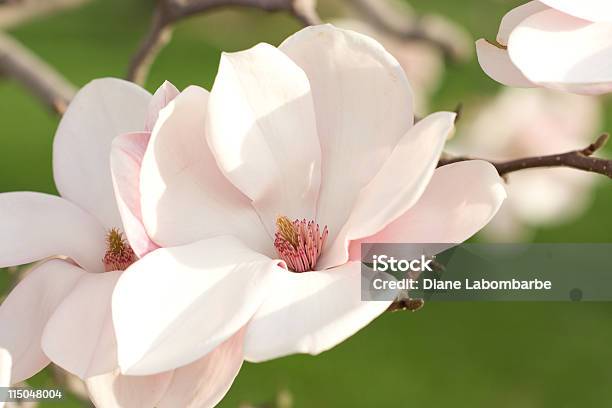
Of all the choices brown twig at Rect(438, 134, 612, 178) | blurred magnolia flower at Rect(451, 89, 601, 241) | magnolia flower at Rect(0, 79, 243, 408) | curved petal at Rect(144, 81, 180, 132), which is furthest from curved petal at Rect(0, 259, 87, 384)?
blurred magnolia flower at Rect(451, 89, 601, 241)

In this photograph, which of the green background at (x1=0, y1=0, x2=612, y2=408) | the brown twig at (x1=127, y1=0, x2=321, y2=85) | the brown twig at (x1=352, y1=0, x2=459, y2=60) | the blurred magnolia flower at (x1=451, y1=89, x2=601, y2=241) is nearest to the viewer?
the brown twig at (x1=127, y1=0, x2=321, y2=85)

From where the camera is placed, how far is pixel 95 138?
1.87ft

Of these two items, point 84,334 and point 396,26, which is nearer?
point 84,334

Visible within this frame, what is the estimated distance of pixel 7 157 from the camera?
11.0ft

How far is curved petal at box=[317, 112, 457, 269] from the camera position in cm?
43

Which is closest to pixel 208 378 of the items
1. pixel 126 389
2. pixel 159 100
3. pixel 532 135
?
pixel 126 389

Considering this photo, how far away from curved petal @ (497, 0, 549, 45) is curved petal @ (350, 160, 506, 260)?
0.09m

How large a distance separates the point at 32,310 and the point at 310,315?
0.62 ft

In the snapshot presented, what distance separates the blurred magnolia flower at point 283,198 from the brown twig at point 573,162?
8 centimetres

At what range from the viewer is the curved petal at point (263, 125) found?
48 cm

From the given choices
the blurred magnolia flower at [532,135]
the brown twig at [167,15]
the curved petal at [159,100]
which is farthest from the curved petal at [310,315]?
the blurred magnolia flower at [532,135]

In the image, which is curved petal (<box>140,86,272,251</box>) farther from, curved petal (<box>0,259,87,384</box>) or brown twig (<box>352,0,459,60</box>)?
brown twig (<box>352,0,459,60</box>)

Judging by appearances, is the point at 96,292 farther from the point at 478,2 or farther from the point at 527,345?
the point at 478,2

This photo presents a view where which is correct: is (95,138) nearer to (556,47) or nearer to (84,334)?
(84,334)
